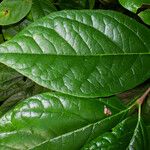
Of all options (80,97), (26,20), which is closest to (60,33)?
(80,97)

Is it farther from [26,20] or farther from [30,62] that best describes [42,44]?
[26,20]

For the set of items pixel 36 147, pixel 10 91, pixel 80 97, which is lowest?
pixel 10 91

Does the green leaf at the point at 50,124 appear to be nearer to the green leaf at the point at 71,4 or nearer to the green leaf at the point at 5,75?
the green leaf at the point at 5,75

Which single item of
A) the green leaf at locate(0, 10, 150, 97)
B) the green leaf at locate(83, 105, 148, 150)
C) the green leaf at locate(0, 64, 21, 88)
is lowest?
the green leaf at locate(0, 64, 21, 88)

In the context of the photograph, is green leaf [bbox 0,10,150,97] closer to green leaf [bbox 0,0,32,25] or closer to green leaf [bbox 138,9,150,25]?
green leaf [bbox 138,9,150,25]

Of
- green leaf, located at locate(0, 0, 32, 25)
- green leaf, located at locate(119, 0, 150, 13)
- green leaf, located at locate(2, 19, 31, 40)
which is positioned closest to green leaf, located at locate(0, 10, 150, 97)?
green leaf, located at locate(119, 0, 150, 13)

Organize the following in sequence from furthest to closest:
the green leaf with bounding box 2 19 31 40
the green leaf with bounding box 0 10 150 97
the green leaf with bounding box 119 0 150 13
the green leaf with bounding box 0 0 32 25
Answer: the green leaf with bounding box 2 19 31 40 → the green leaf with bounding box 0 0 32 25 → the green leaf with bounding box 119 0 150 13 → the green leaf with bounding box 0 10 150 97

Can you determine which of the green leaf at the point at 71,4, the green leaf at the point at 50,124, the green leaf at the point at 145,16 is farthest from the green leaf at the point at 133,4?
the green leaf at the point at 71,4

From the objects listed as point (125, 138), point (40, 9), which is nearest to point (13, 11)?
point (40, 9)
